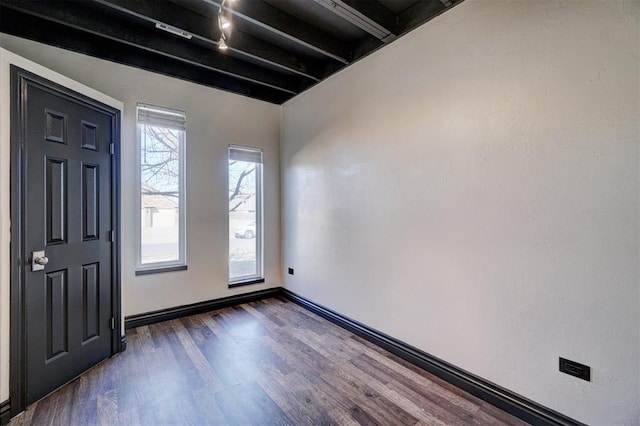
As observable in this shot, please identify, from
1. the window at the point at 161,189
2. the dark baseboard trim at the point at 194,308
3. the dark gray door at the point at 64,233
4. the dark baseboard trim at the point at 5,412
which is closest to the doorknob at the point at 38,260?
the dark gray door at the point at 64,233

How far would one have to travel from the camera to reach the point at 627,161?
4.69 ft

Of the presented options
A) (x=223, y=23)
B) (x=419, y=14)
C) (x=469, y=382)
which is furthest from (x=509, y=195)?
(x=223, y=23)

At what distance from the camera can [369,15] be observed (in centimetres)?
228

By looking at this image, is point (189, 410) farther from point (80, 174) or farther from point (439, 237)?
point (439, 237)

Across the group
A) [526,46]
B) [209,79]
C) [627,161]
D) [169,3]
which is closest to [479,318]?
[627,161]

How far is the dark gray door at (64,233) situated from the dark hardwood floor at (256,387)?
224 millimetres

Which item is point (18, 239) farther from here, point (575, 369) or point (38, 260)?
point (575, 369)

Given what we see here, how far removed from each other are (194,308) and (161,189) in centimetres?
148

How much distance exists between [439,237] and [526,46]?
136 cm

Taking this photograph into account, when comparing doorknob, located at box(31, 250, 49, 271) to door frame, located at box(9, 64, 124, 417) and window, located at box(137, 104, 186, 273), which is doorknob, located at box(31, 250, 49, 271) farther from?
window, located at box(137, 104, 186, 273)

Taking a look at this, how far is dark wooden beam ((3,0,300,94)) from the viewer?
7.58ft

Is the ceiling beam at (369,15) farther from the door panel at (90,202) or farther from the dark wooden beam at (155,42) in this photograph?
the door panel at (90,202)

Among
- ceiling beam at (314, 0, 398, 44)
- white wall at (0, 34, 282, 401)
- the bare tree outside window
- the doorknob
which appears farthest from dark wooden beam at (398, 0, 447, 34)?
A: the doorknob

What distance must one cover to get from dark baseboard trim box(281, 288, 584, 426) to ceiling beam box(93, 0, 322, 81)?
2.88 meters
